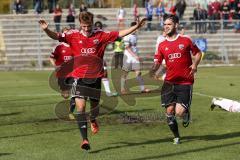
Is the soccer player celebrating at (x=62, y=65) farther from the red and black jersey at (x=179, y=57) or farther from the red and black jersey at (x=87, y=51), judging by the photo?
the red and black jersey at (x=179, y=57)

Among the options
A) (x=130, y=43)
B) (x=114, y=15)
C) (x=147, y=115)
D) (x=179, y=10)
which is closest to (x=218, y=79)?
(x=130, y=43)

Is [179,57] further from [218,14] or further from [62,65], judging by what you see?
[218,14]

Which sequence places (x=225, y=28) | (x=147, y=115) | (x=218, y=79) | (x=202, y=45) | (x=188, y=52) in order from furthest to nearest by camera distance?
(x=225, y=28) → (x=202, y=45) → (x=218, y=79) → (x=147, y=115) → (x=188, y=52)

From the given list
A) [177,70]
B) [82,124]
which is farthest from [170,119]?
[82,124]

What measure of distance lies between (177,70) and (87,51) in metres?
1.63

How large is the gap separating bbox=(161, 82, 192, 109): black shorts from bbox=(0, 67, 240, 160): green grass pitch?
27.3 inches

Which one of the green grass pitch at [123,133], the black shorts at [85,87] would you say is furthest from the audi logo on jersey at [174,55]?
the green grass pitch at [123,133]

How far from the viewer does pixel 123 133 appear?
41.7 ft

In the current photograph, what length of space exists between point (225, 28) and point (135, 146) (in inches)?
1121

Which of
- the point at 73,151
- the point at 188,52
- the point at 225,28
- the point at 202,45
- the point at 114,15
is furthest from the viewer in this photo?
the point at 114,15

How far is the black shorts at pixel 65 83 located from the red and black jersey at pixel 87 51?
12.7 feet

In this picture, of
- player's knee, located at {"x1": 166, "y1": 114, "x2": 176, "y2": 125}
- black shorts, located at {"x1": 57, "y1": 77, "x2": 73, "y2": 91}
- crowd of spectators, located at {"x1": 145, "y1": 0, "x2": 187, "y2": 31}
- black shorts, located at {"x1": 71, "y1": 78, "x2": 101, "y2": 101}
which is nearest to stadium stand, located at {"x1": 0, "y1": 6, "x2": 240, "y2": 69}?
crowd of spectators, located at {"x1": 145, "y1": 0, "x2": 187, "y2": 31}

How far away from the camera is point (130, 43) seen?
22047mm

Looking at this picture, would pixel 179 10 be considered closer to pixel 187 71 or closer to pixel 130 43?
pixel 130 43
